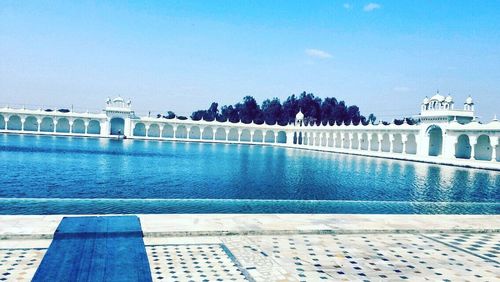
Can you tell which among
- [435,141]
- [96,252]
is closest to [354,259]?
[96,252]

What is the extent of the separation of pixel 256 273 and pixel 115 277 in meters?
1.77

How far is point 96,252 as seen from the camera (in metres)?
6.45

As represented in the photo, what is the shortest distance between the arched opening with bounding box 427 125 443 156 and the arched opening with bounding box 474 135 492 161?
318 centimetres

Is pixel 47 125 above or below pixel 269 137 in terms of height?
above

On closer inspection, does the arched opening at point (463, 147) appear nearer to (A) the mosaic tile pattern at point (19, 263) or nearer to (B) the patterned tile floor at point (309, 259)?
(B) the patterned tile floor at point (309, 259)

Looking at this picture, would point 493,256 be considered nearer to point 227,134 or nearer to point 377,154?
point 377,154

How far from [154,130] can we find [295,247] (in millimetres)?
67666

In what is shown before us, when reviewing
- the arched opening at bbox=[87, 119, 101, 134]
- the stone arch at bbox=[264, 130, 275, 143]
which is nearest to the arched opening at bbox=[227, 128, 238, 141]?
the stone arch at bbox=[264, 130, 275, 143]

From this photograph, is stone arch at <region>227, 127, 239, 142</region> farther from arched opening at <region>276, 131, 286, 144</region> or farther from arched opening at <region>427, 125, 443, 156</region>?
arched opening at <region>427, 125, 443, 156</region>

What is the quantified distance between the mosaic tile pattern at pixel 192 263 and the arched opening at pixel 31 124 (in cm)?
6690

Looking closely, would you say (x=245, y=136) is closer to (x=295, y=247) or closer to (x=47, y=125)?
(x=47, y=125)

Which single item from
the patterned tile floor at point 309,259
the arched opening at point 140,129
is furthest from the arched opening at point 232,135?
the patterned tile floor at point 309,259

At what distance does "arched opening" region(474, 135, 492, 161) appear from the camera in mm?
38122

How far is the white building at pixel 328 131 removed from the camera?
123 ft
